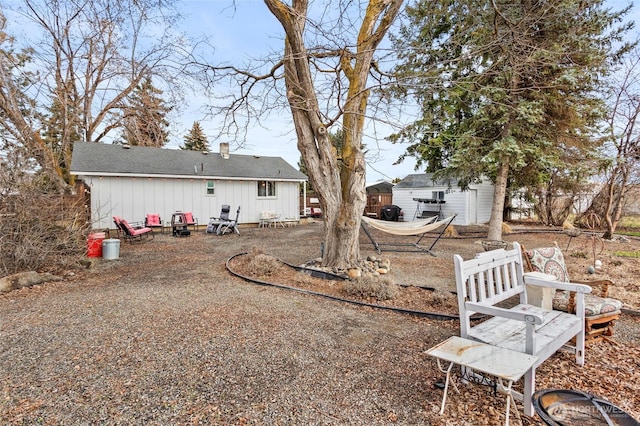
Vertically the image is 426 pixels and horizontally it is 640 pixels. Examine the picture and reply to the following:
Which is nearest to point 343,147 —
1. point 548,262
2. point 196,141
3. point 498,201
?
point 548,262

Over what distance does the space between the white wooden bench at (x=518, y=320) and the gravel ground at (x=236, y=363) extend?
324 mm

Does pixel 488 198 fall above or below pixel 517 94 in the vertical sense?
below

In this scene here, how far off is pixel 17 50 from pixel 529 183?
19.6 m

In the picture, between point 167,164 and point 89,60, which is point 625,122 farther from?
point 89,60

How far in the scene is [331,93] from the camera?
18.3ft

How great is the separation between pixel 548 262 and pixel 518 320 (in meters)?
1.72

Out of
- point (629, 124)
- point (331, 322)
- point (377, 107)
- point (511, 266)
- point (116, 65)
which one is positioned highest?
point (116, 65)

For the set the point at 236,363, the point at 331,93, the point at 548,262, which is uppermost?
the point at 331,93

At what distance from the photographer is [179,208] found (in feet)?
42.8

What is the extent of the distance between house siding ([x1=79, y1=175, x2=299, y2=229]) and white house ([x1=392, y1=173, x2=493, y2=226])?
6063 mm

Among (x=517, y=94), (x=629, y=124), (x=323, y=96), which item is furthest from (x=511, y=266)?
(x=629, y=124)

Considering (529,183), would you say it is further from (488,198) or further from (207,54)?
(207,54)

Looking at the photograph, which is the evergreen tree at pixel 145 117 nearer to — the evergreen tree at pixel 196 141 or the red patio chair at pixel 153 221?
the red patio chair at pixel 153 221

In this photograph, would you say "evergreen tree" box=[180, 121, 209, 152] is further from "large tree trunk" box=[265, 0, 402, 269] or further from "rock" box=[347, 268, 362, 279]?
"rock" box=[347, 268, 362, 279]
